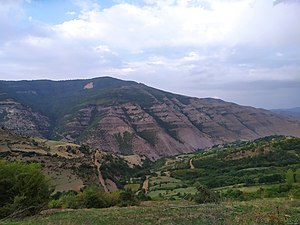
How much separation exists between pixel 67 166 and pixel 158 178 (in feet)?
99.0

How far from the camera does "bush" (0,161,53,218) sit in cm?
3333

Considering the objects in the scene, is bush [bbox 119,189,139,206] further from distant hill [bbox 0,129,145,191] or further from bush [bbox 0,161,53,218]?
distant hill [bbox 0,129,145,191]

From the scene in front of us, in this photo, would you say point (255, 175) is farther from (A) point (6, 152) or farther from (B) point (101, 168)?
(A) point (6, 152)

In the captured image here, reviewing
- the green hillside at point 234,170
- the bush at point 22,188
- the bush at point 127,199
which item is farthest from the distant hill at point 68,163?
the bush at point 22,188

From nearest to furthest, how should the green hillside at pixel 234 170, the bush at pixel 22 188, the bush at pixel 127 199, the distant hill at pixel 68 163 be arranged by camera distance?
the bush at pixel 22 188, the bush at pixel 127 199, the distant hill at pixel 68 163, the green hillside at pixel 234 170

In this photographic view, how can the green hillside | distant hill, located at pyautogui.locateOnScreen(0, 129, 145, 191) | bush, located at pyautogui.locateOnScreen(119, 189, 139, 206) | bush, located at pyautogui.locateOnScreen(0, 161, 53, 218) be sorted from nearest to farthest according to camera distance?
bush, located at pyautogui.locateOnScreen(0, 161, 53, 218), bush, located at pyautogui.locateOnScreen(119, 189, 139, 206), distant hill, located at pyautogui.locateOnScreen(0, 129, 145, 191), the green hillside

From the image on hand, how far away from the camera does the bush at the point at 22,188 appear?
33331 millimetres

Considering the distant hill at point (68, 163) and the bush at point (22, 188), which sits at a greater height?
the bush at point (22, 188)

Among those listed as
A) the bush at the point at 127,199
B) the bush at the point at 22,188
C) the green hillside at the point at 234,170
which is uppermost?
the bush at the point at 22,188

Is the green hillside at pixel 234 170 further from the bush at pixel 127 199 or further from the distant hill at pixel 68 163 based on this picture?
the bush at pixel 127 199

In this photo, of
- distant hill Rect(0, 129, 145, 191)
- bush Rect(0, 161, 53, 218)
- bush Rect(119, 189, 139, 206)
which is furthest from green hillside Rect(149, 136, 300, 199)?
bush Rect(0, 161, 53, 218)

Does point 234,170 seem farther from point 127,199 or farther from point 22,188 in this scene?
point 22,188

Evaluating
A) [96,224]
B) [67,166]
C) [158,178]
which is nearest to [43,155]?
[67,166]

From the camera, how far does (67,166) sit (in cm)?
9425
